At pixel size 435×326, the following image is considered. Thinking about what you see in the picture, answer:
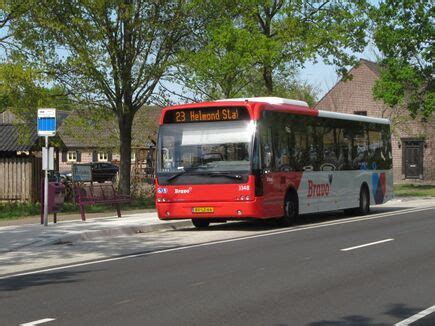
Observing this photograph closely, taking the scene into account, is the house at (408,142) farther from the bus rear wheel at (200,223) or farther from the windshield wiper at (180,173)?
the windshield wiper at (180,173)

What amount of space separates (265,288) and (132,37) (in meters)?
21.4

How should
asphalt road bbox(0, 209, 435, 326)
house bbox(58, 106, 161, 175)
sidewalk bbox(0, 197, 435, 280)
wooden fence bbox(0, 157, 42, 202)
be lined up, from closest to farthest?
asphalt road bbox(0, 209, 435, 326) → sidewalk bbox(0, 197, 435, 280) → wooden fence bbox(0, 157, 42, 202) → house bbox(58, 106, 161, 175)

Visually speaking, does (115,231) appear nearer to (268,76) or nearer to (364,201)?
(364,201)

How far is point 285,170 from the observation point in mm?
19500

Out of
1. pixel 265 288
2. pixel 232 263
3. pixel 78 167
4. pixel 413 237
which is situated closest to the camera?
pixel 265 288

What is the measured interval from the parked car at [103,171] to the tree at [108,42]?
29.6 m

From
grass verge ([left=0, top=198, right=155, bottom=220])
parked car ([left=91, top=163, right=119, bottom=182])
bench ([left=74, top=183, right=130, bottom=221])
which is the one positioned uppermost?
parked car ([left=91, top=163, right=119, bottom=182])

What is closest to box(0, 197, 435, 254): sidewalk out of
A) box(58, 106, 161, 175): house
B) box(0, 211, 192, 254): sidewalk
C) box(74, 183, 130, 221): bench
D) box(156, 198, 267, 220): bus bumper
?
box(0, 211, 192, 254): sidewalk

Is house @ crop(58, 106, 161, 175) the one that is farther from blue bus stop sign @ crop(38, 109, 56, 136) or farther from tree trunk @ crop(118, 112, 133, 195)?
blue bus stop sign @ crop(38, 109, 56, 136)

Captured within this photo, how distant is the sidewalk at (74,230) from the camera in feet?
53.1

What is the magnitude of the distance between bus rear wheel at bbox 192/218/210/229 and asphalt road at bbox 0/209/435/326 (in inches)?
200

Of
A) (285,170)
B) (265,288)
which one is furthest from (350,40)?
(265,288)

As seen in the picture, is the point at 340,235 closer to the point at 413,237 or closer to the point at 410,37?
the point at 413,237

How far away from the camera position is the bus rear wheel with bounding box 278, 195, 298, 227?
64.6 ft
